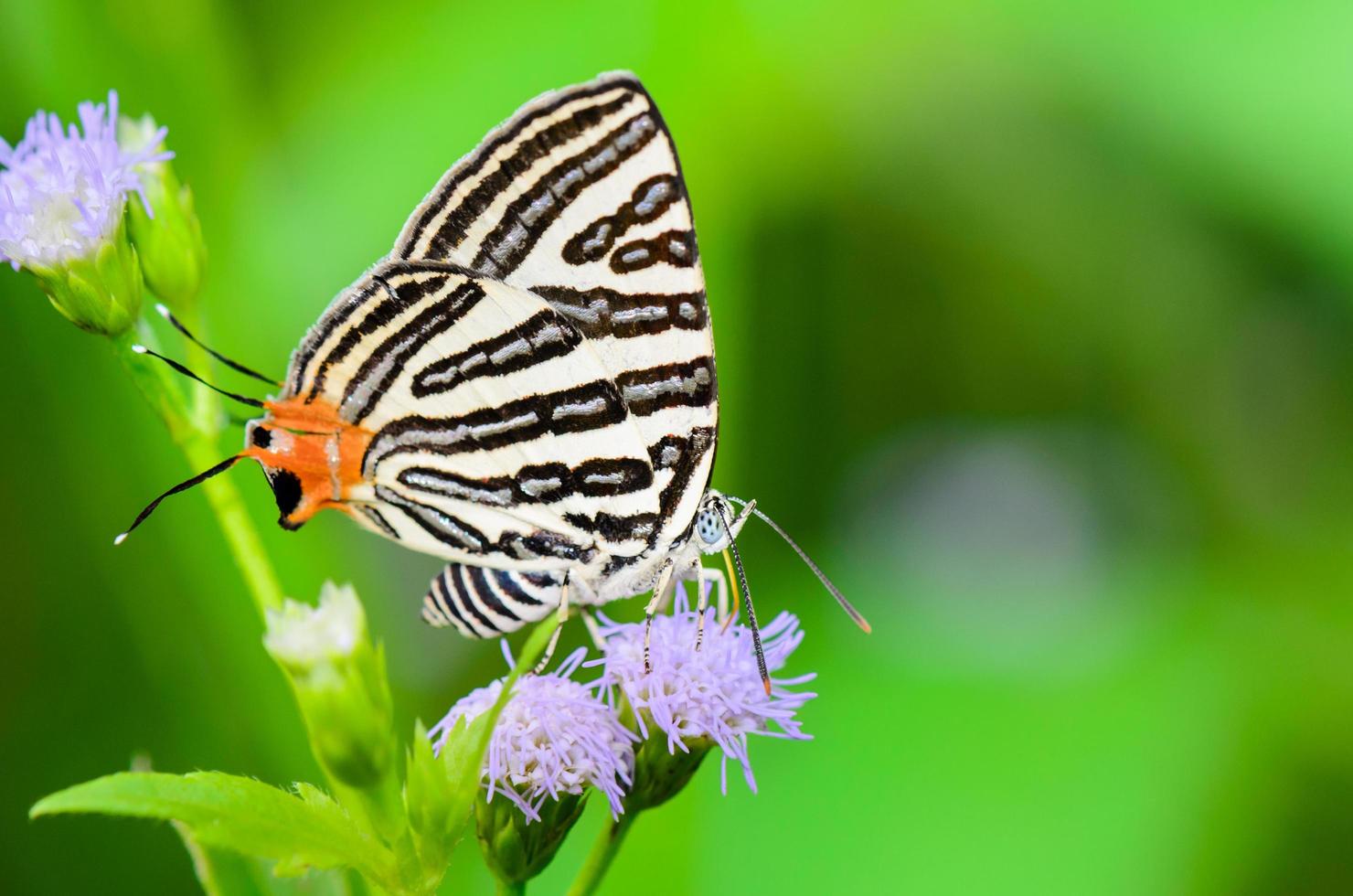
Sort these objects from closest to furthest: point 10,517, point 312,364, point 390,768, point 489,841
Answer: point 390,768 < point 489,841 < point 312,364 < point 10,517

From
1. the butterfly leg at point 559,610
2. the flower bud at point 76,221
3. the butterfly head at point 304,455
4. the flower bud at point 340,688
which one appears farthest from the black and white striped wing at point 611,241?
the flower bud at point 340,688

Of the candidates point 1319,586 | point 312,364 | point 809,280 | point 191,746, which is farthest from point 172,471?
point 1319,586

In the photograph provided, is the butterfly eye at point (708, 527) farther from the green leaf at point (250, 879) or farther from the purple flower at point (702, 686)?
the green leaf at point (250, 879)

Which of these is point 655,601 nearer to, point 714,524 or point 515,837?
point 714,524

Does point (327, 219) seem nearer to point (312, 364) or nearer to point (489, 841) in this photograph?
point (312, 364)

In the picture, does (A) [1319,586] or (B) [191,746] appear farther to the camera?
(A) [1319,586]

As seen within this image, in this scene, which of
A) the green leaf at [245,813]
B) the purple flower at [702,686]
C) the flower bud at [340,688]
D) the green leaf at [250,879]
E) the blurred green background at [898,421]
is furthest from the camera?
the blurred green background at [898,421]

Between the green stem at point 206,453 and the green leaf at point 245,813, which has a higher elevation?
the green stem at point 206,453
